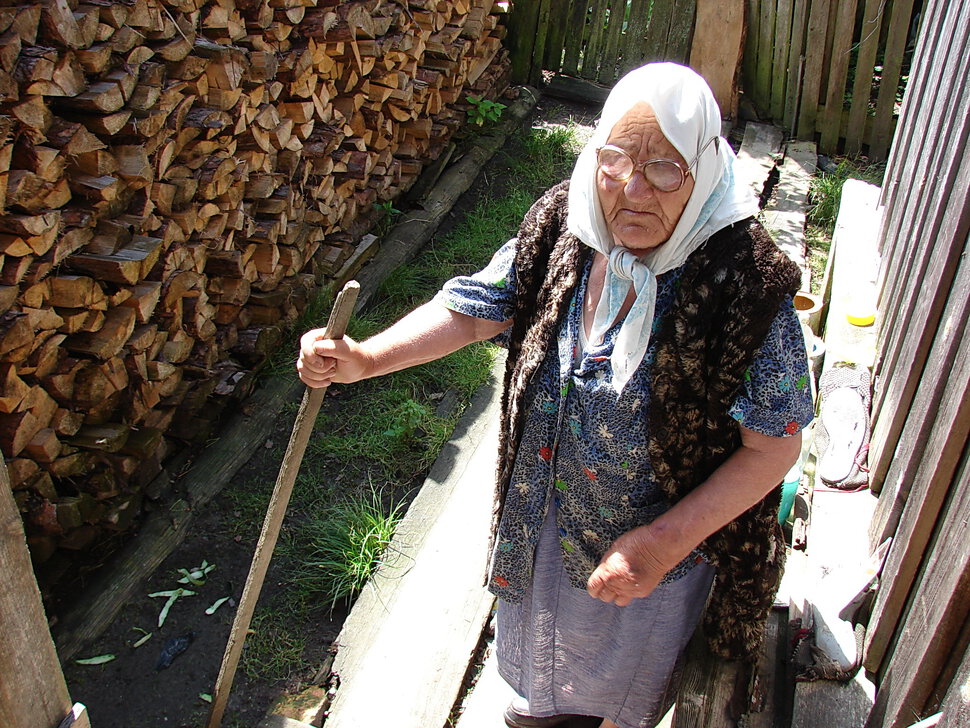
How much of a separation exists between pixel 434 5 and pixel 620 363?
13.3 ft

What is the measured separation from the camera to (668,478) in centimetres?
201

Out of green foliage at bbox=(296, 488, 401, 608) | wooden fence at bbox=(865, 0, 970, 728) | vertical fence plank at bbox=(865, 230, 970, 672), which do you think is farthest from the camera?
green foliage at bbox=(296, 488, 401, 608)

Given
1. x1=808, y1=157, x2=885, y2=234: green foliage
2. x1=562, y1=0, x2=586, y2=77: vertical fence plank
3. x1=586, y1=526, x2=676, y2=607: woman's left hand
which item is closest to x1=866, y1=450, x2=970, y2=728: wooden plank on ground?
x1=586, y1=526, x2=676, y2=607: woman's left hand

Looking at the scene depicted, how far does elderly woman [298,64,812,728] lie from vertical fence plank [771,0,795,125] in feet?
16.4

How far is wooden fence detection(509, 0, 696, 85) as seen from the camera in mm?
6734

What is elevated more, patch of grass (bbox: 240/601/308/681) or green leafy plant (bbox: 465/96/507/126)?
green leafy plant (bbox: 465/96/507/126)

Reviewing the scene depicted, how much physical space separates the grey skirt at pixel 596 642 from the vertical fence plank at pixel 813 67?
5.19m

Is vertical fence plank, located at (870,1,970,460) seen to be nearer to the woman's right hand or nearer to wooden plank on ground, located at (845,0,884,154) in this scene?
the woman's right hand

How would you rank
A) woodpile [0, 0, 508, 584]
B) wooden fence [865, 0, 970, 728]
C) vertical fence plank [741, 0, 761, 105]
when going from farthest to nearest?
1. vertical fence plank [741, 0, 761, 105]
2. woodpile [0, 0, 508, 584]
3. wooden fence [865, 0, 970, 728]

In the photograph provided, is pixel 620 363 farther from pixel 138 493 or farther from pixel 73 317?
pixel 138 493

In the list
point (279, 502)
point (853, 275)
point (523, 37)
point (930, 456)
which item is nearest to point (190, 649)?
point (279, 502)

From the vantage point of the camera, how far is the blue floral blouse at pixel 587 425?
6.04 feet

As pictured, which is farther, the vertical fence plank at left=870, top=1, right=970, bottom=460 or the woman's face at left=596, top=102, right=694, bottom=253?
the vertical fence plank at left=870, top=1, right=970, bottom=460

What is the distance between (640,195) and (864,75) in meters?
5.27
